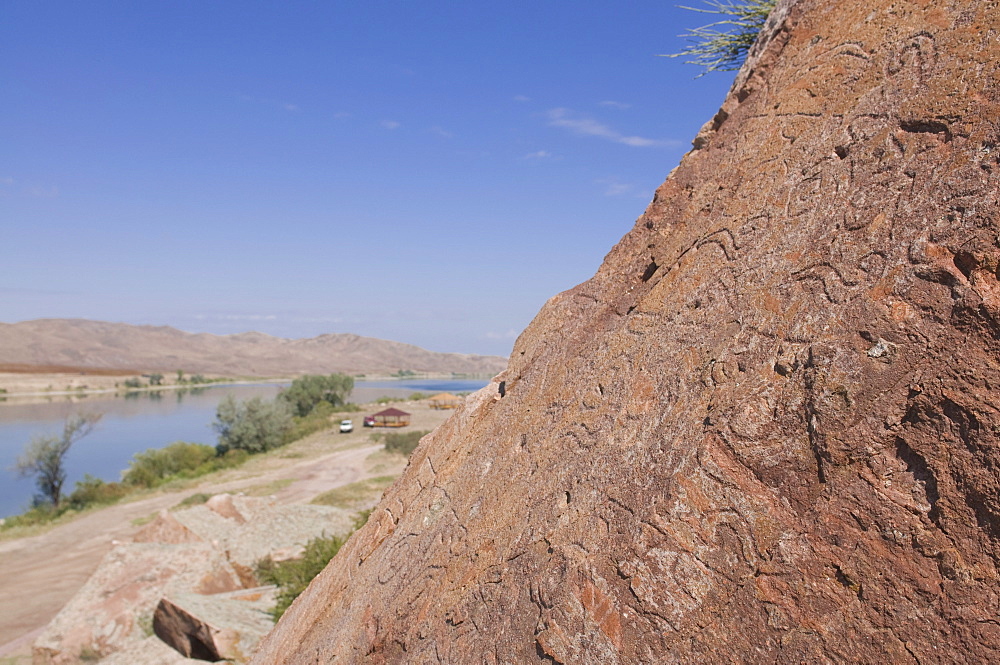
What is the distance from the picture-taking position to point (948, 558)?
236 centimetres

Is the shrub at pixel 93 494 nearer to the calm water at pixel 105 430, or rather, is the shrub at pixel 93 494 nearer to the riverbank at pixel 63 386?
the calm water at pixel 105 430

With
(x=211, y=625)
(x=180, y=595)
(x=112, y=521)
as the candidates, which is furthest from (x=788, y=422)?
(x=112, y=521)

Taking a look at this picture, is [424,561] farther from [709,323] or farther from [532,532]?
[709,323]

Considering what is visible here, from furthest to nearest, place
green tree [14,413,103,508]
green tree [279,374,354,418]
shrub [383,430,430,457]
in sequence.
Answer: green tree [279,374,354,418] < shrub [383,430,430,457] < green tree [14,413,103,508]

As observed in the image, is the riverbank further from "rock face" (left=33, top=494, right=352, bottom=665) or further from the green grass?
"rock face" (left=33, top=494, right=352, bottom=665)

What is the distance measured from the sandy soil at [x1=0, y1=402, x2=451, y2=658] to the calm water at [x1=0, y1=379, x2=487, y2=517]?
31.9 ft

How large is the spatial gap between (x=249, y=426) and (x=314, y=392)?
2722cm

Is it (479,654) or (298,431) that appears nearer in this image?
(479,654)

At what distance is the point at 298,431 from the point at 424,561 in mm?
53704

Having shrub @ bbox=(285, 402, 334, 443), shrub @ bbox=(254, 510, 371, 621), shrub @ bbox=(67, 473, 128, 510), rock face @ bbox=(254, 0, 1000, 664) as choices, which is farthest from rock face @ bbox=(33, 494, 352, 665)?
shrub @ bbox=(285, 402, 334, 443)

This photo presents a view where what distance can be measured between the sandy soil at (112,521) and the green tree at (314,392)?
2448 cm

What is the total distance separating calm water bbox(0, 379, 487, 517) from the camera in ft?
145

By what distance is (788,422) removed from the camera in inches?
106

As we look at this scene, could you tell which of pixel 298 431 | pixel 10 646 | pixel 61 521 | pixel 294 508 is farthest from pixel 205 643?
pixel 298 431
